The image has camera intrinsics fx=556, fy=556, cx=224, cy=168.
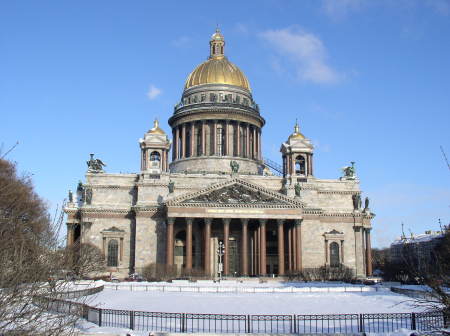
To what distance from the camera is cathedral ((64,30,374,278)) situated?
6378 cm

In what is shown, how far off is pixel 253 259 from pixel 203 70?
106 feet

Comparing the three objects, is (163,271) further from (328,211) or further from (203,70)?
(203,70)

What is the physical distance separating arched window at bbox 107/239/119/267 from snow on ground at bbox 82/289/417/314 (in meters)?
29.7

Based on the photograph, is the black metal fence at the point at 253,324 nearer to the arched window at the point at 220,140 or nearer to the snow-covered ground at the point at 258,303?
the snow-covered ground at the point at 258,303

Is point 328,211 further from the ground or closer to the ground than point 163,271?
further from the ground

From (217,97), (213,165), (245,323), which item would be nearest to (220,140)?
(213,165)

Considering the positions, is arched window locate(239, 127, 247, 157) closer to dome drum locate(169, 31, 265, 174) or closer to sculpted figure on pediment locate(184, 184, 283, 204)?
dome drum locate(169, 31, 265, 174)

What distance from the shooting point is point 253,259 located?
68.4 meters

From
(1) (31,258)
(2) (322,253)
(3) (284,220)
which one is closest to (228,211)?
(3) (284,220)

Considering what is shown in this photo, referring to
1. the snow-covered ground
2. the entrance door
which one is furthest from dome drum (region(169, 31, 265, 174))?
the snow-covered ground

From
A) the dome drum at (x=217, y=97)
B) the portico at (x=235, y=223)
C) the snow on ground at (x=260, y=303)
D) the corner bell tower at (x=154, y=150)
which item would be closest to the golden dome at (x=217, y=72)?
the dome drum at (x=217, y=97)

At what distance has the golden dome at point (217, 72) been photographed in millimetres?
84375

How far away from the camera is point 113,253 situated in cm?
6750

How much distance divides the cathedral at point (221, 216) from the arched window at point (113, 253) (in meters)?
0.12
